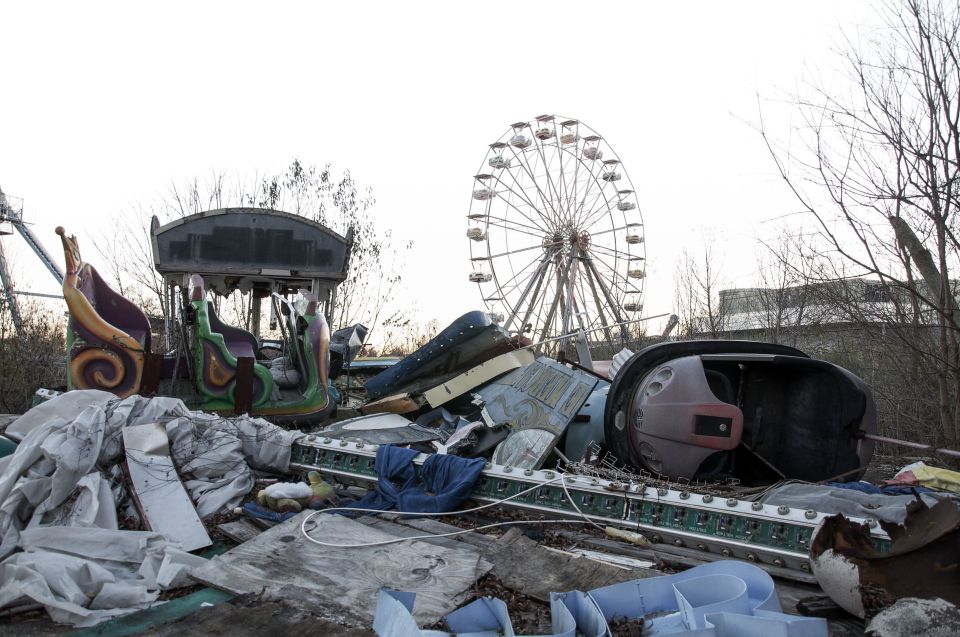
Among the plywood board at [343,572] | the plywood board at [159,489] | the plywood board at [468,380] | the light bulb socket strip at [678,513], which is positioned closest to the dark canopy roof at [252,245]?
the plywood board at [468,380]

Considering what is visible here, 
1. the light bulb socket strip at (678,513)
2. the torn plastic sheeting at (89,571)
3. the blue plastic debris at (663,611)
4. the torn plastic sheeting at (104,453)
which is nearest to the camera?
the blue plastic debris at (663,611)

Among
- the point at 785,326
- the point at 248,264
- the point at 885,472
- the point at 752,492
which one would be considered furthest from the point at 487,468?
the point at 785,326

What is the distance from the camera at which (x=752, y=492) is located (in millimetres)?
4789

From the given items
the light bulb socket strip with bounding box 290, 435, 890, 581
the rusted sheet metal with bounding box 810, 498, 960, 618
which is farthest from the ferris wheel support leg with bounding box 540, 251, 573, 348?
the rusted sheet metal with bounding box 810, 498, 960, 618

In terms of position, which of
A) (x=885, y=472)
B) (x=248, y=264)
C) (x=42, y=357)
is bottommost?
(x=885, y=472)

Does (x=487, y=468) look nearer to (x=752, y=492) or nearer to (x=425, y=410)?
(x=752, y=492)

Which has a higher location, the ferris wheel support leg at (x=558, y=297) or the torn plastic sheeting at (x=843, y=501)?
the ferris wheel support leg at (x=558, y=297)

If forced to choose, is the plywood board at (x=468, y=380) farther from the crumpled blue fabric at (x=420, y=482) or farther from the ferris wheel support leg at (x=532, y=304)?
the ferris wheel support leg at (x=532, y=304)

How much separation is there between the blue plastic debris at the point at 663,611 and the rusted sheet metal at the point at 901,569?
356 mm

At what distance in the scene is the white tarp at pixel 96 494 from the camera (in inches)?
129

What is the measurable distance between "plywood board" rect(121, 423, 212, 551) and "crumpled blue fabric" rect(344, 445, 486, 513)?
99 cm

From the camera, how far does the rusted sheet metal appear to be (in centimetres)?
288

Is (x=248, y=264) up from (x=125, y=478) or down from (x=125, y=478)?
up

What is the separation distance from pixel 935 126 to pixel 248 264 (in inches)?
430
